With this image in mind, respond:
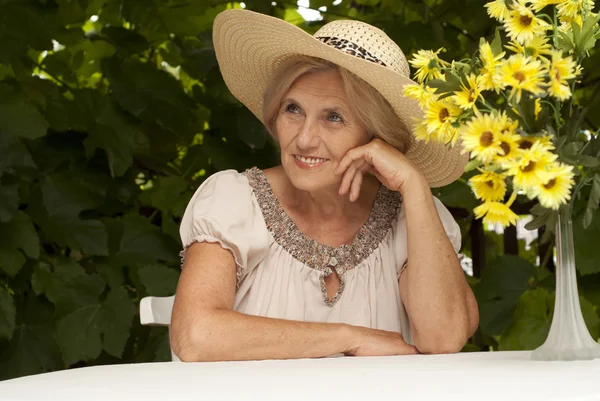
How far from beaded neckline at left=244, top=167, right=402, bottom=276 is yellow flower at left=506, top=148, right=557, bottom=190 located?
36.9 inches

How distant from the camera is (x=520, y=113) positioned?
140 centimetres

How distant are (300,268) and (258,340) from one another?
0.38 m

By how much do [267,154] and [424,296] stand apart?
4.04ft

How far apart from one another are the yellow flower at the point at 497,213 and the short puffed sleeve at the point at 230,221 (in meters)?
0.81

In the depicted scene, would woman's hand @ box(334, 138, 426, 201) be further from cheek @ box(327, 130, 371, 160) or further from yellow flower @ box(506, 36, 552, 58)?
yellow flower @ box(506, 36, 552, 58)

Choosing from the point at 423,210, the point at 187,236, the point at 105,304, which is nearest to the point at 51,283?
the point at 105,304

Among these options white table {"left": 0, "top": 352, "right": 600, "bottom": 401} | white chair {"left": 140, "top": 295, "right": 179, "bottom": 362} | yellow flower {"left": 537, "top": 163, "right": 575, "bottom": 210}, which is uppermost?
yellow flower {"left": 537, "top": 163, "right": 575, "bottom": 210}

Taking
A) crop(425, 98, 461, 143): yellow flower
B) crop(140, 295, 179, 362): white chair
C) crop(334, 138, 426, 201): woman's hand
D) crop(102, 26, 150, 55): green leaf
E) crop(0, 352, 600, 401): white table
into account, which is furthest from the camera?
crop(102, 26, 150, 55): green leaf

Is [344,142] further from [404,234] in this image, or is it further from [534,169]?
[534,169]

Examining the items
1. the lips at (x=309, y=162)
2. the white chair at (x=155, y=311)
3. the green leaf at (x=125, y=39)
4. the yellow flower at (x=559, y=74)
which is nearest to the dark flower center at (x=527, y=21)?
the yellow flower at (x=559, y=74)

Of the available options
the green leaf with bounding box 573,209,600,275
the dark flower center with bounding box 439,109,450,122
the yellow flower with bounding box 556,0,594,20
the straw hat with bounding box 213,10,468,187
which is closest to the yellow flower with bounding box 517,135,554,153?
the dark flower center with bounding box 439,109,450,122

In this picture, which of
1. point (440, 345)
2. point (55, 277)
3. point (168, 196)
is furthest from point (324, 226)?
point (55, 277)

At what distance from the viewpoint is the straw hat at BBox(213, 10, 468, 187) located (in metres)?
2.03

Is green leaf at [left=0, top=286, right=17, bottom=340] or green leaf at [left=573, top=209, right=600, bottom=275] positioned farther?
green leaf at [left=0, top=286, right=17, bottom=340]
